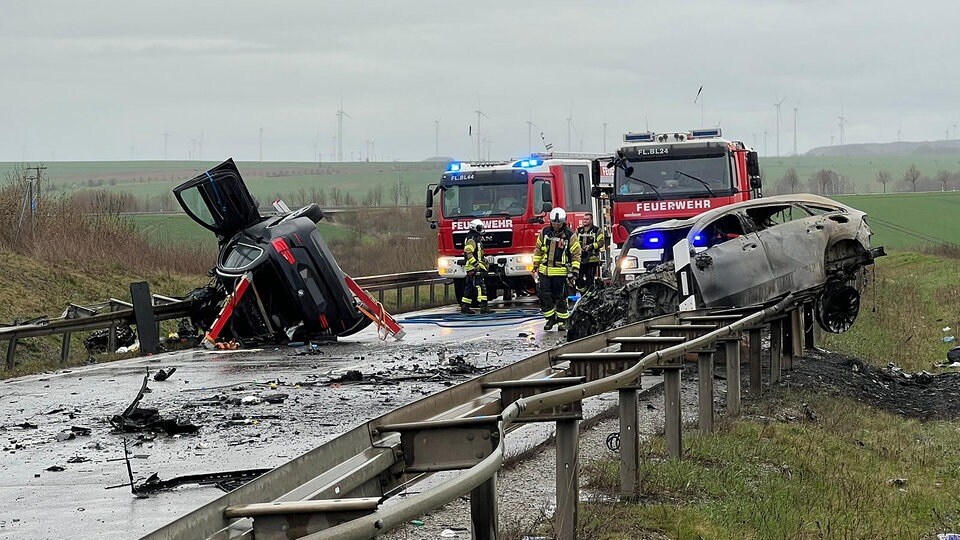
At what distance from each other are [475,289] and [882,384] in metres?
11.3

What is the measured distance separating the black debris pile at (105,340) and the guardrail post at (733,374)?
36.9 ft

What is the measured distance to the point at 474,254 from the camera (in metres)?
25.3

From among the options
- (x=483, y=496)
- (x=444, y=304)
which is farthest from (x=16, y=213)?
(x=483, y=496)

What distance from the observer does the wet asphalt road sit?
8.06 metres

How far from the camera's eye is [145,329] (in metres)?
19.2

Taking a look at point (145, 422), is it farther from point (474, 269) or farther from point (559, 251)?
point (474, 269)

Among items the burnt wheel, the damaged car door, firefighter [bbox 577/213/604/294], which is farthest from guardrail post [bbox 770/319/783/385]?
firefighter [bbox 577/213/604/294]

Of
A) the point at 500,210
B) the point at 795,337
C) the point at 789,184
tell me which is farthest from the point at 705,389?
the point at 789,184

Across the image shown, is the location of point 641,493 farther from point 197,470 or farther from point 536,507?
point 197,470

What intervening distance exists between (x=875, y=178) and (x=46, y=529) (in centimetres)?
17586

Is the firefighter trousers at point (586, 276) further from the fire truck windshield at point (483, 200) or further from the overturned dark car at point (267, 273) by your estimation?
the fire truck windshield at point (483, 200)

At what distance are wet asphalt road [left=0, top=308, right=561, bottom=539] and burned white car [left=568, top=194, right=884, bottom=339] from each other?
1.53 metres

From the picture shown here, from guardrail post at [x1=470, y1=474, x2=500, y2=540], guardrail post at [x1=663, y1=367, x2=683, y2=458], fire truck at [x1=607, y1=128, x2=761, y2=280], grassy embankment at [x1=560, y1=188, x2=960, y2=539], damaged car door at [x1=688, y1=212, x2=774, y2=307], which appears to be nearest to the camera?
guardrail post at [x1=470, y1=474, x2=500, y2=540]

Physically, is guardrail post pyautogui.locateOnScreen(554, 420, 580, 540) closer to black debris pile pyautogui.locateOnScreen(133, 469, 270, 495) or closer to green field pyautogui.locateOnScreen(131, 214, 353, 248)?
black debris pile pyautogui.locateOnScreen(133, 469, 270, 495)
